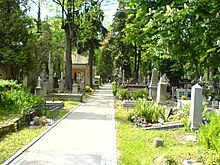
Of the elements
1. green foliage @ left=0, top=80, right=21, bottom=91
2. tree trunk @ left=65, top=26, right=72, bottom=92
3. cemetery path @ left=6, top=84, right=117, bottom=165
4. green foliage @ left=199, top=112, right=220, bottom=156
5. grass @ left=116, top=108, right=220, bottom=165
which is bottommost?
cemetery path @ left=6, top=84, right=117, bottom=165

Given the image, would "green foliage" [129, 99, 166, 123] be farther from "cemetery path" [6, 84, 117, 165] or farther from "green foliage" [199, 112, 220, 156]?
"green foliage" [199, 112, 220, 156]

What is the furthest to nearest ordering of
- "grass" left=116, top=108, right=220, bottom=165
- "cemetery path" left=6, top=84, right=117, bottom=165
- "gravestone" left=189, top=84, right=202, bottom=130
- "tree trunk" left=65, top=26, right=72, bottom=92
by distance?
"tree trunk" left=65, top=26, right=72, bottom=92, "gravestone" left=189, top=84, right=202, bottom=130, "cemetery path" left=6, top=84, right=117, bottom=165, "grass" left=116, top=108, right=220, bottom=165

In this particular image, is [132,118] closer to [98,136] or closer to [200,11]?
[98,136]

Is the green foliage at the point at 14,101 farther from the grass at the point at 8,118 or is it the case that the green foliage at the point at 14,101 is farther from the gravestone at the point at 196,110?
the gravestone at the point at 196,110

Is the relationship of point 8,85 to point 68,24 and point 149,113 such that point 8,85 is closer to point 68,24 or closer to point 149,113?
point 149,113

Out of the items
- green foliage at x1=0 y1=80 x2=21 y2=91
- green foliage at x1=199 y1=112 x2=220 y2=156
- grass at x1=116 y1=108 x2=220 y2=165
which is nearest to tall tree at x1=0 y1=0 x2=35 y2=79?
green foliage at x1=0 y1=80 x2=21 y2=91

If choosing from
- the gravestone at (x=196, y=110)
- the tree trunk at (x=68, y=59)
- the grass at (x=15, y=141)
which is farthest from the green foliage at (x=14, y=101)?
the tree trunk at (x=68, y=59)

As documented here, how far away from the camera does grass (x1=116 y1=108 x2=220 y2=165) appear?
6.78m

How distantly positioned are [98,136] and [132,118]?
3.34 meters

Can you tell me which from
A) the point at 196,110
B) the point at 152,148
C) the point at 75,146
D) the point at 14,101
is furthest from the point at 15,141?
the point at 196,110

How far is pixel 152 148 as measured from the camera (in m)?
8.45

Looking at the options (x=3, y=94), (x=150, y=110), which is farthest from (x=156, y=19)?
(x=3, y=94)

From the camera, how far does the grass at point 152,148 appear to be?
6.78 m

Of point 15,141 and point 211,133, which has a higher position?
point 211,133
